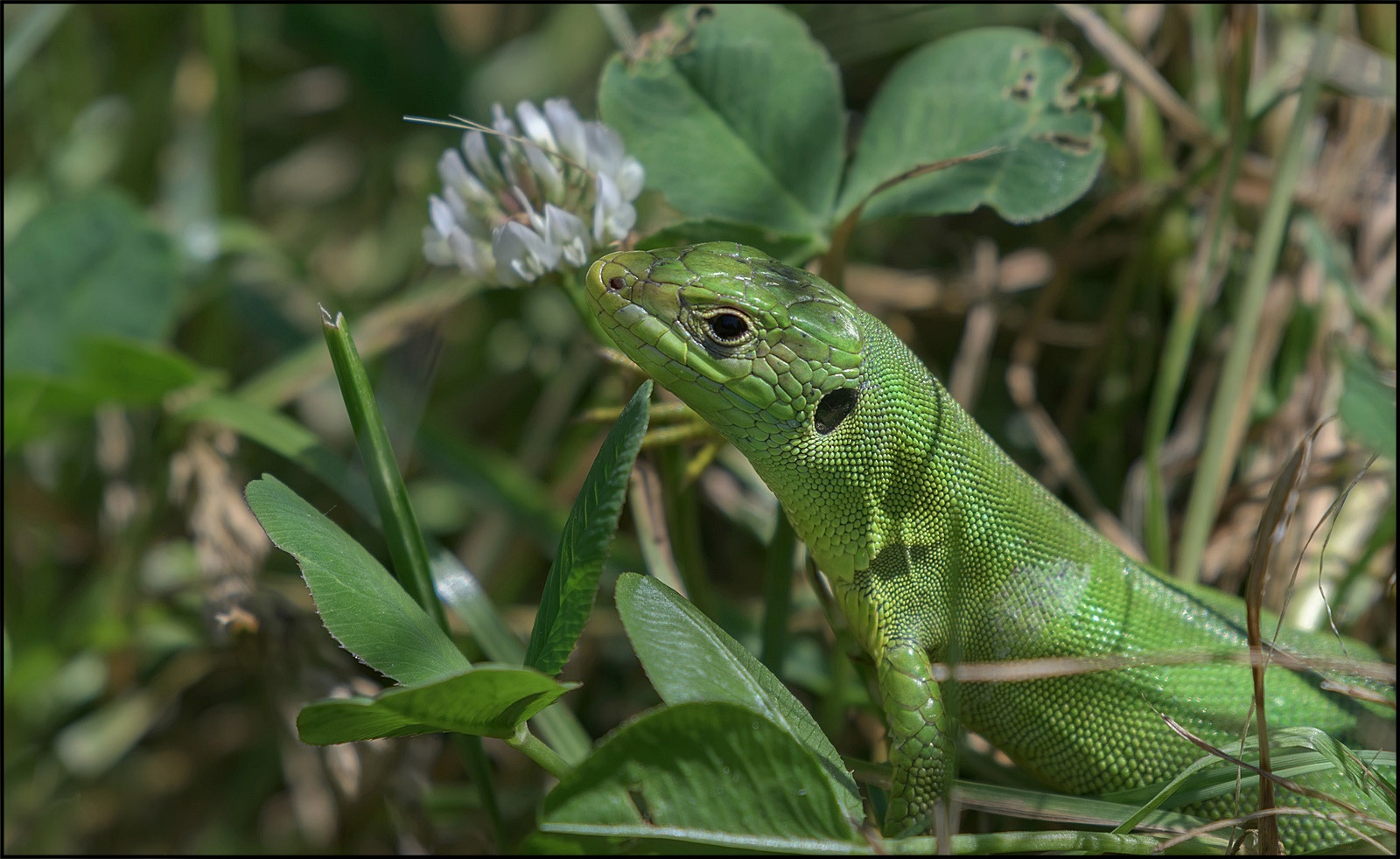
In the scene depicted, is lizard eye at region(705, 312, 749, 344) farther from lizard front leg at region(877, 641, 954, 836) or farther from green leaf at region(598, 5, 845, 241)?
lizard front leg at region(877, 641, 954, 836)

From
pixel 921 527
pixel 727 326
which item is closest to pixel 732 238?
pixel 727 326

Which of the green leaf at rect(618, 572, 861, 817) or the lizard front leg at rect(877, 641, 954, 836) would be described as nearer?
the green leaf at rect(618, 572, 861, 817)

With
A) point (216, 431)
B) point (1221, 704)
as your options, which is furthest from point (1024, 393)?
point (216, 431)

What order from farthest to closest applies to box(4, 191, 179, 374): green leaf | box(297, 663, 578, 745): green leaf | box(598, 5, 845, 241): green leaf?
box(4, 191, 179, 374): green leaf → box(598, 5, 845, 241): green leaf → box(297, 663, 578, 745): green leaf

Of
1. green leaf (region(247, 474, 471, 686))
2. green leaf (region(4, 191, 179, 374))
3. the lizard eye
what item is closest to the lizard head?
the lizard eye

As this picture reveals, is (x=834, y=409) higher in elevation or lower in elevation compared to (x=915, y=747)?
higher

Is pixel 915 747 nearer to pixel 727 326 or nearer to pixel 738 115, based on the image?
pixel 727 326
